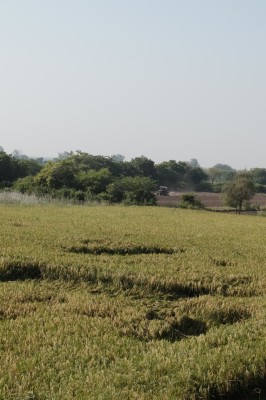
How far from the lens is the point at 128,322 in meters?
6.78

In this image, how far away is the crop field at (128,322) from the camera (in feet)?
16.3

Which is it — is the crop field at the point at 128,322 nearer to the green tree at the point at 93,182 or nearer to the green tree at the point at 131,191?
the green tree at the point at 131,191

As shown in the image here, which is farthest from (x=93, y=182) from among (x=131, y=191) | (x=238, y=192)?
(x=238, y=192)

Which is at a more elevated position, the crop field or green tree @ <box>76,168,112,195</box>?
green tree @ <box>76,168,112,195</box>

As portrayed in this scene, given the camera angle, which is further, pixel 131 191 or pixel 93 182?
pixel 93 182

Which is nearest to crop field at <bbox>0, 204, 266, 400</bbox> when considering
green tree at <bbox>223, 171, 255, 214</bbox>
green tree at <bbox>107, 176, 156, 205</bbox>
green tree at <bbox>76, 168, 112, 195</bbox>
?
green tree at <bbox>107, 176, 156, 205</bbox>

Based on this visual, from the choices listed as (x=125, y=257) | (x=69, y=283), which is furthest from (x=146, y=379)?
(x=125, y=257)

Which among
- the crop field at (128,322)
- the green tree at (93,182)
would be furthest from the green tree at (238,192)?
the crop field at (128,322)

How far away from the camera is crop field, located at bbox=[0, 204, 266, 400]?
4980 mm

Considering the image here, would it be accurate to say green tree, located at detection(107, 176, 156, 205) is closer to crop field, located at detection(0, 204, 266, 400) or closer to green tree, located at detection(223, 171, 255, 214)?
green tree, located at detection(223, 171, 255, 214)

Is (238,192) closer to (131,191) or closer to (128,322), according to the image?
(131,191)

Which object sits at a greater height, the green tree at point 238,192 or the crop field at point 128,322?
the green tree at point 238,192

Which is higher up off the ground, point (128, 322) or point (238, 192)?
point (238, 192)

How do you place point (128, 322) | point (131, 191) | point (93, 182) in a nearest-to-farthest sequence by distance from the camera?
1. point (128, 322)
2. point (131, 191)
3. point (93, 182)
